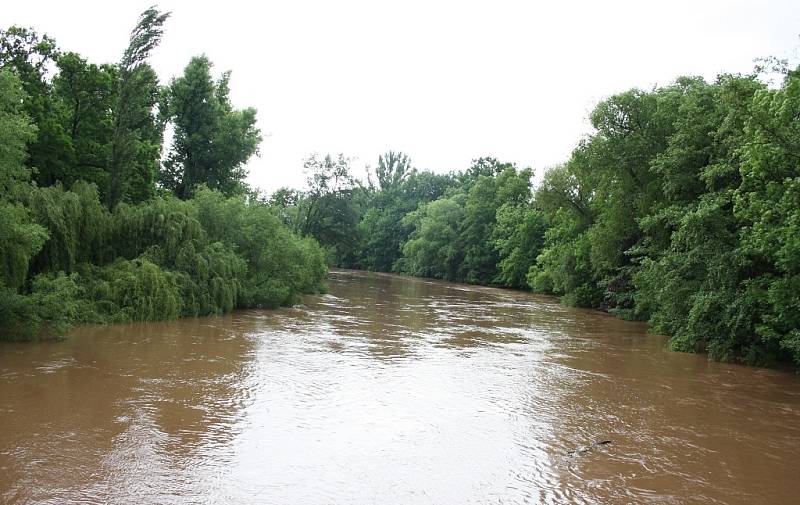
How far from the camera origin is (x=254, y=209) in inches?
1197

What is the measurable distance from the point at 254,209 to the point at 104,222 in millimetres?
9200

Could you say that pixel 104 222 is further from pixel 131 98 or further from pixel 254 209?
pixel 254 209

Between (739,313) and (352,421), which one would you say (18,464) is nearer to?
(352,421)

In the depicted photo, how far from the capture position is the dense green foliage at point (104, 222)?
16141 millimetres

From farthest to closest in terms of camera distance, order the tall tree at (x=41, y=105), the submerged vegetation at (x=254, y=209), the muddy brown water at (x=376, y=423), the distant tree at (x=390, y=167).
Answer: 1. the distant tree at (x=390, y=167)
2. the tall tree at (x=41, y=105)
3. the submerged vegetation at (x=254, y=209)
4. the muddy brown water at (x=376, y=423)

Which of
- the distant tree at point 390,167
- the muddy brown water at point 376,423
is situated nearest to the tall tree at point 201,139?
the muddy brown water at point 376,423

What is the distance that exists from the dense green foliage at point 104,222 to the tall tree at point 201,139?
4678 mm

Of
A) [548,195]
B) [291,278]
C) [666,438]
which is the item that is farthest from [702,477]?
[548,195]

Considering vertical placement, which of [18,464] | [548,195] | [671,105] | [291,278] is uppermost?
[671,105]

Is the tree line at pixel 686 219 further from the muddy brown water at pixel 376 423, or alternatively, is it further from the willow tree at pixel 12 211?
the willow tree at pixel 12 211

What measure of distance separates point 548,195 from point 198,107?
76.4 feet

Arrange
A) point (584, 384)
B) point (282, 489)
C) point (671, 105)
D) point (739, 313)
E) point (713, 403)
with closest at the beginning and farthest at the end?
point (282, 489) < point (713, 403) < point (584, 384) < point (739, 313) < point (671, 105)

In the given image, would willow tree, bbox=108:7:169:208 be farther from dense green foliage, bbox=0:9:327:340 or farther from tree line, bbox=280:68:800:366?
tree line, bbox=280:68:800:366

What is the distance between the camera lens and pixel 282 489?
7809mm
